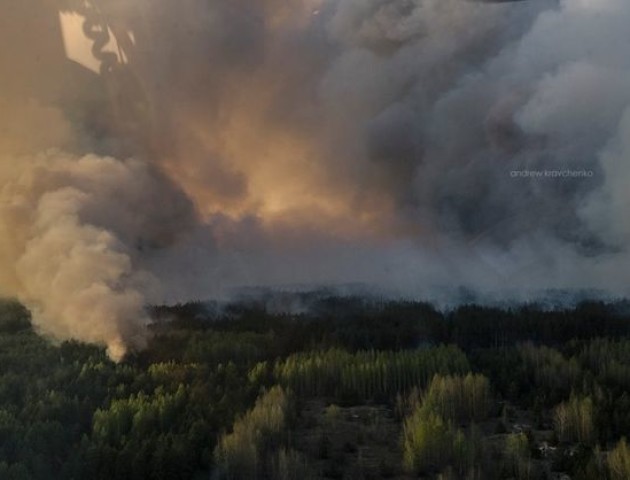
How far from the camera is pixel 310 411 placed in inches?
1136

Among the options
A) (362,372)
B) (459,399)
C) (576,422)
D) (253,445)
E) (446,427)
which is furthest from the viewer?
(362,372)

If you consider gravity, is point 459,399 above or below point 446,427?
above

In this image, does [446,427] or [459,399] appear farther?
[459,399]

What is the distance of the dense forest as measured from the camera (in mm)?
20250

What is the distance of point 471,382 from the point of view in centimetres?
2900

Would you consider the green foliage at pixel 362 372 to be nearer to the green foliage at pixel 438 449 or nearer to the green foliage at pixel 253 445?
the green foliage at pixel 253 445

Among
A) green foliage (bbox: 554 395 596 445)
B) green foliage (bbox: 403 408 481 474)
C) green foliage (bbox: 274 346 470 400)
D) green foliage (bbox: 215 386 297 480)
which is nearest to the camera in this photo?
green foliage (bbox: 215 386 297 480)

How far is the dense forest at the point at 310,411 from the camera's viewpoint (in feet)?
66.4

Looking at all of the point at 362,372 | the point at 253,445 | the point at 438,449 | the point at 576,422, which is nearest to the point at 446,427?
the point at 438,449

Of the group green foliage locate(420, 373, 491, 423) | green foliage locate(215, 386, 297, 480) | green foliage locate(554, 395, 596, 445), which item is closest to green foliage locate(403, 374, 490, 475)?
green foliage locate(420, 373, 491, 423)

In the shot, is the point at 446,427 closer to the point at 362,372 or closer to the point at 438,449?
the point at 438,449

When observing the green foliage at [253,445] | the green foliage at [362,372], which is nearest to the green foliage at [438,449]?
the green foliage at [253,445]

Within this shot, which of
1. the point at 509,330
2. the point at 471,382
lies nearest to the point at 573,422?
the point at 471,382

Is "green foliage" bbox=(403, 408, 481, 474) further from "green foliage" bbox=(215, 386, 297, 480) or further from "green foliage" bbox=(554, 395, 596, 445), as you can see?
"green foliage" bbox=(554, 395, 596, 445)
